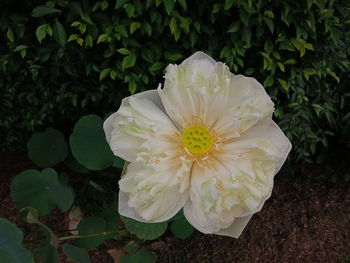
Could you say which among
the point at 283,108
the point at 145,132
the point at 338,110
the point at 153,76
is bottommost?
the point at 338,110

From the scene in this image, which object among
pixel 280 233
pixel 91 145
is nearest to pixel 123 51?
pixel 91 145

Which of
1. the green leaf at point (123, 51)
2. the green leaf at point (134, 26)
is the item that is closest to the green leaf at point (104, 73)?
the green leaf at point (123, 51)

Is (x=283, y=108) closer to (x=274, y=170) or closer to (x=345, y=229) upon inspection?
(x=345, y=229)

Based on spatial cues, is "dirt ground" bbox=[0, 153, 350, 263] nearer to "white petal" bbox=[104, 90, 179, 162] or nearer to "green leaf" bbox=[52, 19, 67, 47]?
"green leaf" bbox=[52, 19, 67, 47]

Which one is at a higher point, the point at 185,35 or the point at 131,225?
the point at 185,35

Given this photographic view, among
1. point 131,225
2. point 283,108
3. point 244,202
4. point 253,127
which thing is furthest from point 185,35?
point 244,202

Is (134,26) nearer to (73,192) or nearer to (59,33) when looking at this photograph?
(59,33)

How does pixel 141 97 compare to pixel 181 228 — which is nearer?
pixel 141 97
